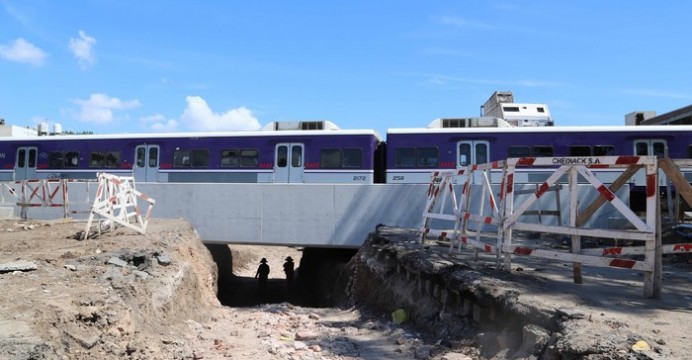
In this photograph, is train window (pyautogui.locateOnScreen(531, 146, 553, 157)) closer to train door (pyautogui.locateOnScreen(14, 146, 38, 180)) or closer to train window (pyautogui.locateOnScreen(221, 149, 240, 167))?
train window (pyautogui.locateOnScreen(221, 149, 240, 167))

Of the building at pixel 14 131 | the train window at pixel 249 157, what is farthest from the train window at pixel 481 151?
the building at pixel 14 131

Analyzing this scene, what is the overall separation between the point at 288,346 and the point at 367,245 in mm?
5172

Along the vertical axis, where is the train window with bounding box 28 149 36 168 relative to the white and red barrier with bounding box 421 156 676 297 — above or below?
above

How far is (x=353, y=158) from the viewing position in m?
17.9

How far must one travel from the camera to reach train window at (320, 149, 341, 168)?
18.0 metres

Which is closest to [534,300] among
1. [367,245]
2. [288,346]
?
[288,346]

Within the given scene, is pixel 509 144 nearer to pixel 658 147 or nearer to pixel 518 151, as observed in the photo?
pixel 518 151

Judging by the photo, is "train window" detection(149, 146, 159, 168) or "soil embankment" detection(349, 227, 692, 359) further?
"train window" detection(149, 146, 159, 168)

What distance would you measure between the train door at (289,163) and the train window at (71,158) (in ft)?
28.0

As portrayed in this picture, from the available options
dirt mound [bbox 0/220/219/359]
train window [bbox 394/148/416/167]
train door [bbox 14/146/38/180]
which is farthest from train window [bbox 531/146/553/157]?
train door [bbox 14/146/38/180]

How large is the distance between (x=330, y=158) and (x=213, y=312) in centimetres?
759

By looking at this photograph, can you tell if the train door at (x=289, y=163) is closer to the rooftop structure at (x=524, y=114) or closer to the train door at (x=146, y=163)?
the train door at (x=146, y=163)

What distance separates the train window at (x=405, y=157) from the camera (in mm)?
17625

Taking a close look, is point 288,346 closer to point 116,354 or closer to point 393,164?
point 116,354
